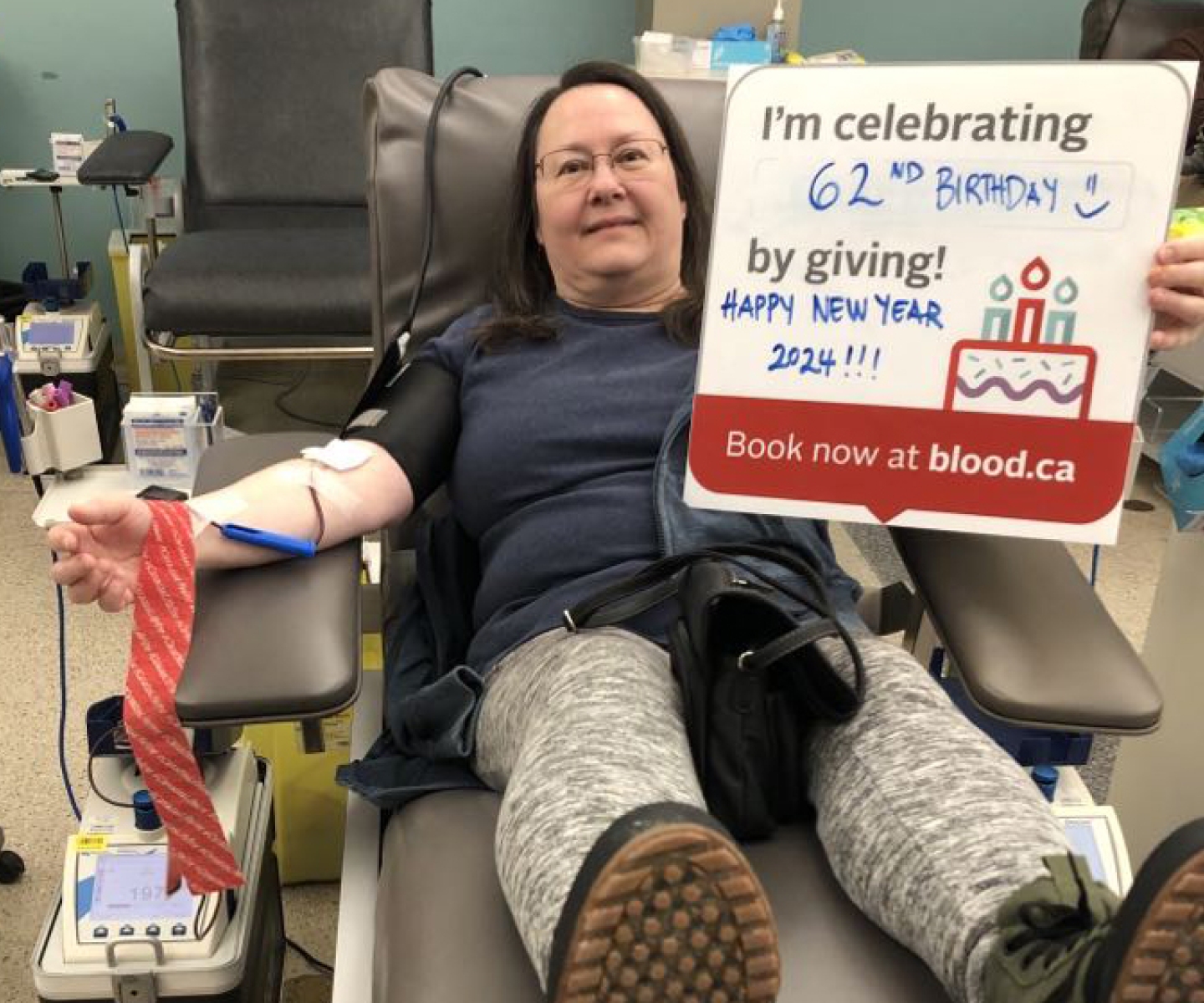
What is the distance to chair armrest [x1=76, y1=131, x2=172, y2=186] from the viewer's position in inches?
88.0

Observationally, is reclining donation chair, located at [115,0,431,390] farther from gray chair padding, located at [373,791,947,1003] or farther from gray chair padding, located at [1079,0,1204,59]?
gray chair padding, located at [373,791,947,1003]

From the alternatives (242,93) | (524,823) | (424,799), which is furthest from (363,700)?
(242,93)

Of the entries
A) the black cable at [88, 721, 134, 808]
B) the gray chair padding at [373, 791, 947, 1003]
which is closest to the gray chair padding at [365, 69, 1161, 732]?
the gray chair padding at [373, 791, 947, 1003]

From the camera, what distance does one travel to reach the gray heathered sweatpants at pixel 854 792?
81 cm

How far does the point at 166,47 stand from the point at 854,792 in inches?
105

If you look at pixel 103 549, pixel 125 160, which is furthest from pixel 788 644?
pixel 125 160

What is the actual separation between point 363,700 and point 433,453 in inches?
11.2

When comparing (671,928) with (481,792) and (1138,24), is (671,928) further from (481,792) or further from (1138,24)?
(1138,24)

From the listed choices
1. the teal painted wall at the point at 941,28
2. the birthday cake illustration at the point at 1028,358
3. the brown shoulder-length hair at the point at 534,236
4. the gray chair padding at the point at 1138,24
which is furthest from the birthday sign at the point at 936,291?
the teal painted wall at the point at 941,28

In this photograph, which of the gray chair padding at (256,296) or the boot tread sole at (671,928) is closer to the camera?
the boot tread sole at (671,928)

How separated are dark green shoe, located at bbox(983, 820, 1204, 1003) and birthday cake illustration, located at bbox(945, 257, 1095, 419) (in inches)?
16.1

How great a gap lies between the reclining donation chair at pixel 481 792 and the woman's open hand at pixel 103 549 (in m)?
0.07

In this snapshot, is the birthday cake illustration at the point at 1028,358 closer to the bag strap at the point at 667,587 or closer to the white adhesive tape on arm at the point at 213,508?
the bag strap at the point at 667,587

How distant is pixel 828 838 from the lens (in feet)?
3.09
